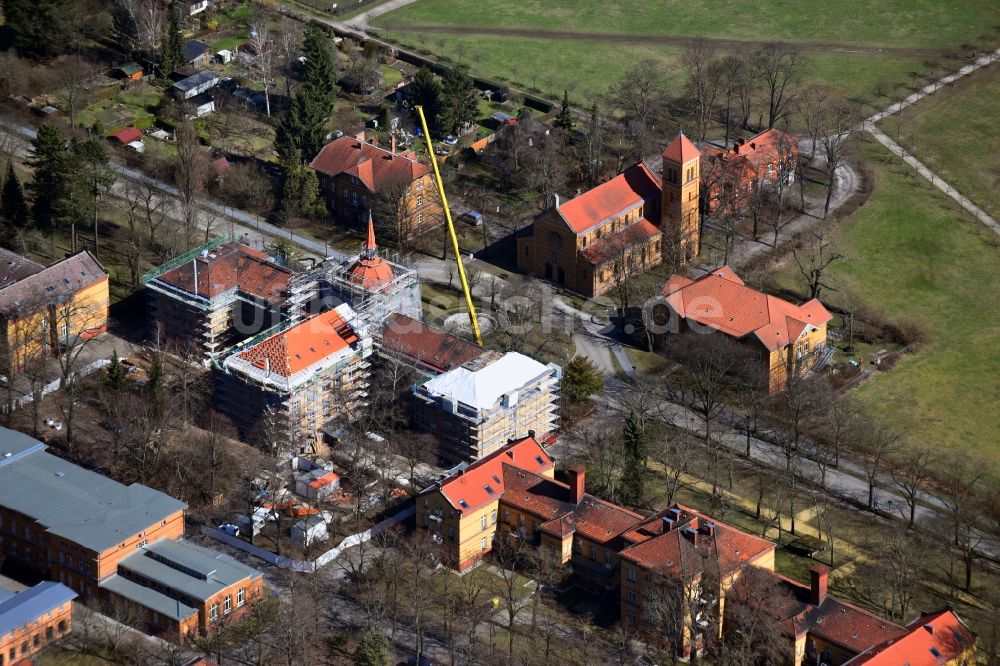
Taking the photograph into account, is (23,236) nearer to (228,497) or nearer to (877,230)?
(228,497)

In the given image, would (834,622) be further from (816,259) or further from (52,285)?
(52,285)

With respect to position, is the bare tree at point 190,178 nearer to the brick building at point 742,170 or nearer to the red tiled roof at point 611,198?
the red tiled roof at point 611,198

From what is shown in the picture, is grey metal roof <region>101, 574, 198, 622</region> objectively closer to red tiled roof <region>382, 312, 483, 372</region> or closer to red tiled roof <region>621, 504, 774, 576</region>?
red tiled roof <region>621, 504, 774, 576</region>

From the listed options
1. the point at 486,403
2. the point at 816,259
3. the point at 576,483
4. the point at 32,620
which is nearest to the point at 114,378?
the point at 486,403

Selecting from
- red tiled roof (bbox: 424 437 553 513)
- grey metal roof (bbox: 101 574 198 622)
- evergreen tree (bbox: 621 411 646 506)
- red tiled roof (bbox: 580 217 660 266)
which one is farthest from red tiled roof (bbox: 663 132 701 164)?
grey metal roof (bbox: 101 574 198 622)

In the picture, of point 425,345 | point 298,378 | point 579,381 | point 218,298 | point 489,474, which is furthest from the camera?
point 218,298

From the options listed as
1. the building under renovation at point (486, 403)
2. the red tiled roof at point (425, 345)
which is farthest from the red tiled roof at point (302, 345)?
the building under renovation at point (486, 403)
